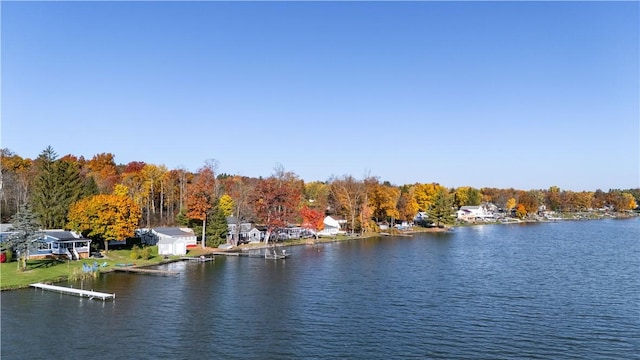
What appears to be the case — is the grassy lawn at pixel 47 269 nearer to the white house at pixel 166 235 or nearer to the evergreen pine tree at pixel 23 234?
the evergreen pine tree at pixel 23 234

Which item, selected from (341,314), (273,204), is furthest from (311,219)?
(341,314)

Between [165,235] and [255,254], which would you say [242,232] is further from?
[165,235]

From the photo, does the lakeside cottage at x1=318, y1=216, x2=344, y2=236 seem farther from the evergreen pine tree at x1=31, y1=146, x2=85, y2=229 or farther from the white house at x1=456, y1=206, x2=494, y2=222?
the white house at x1=456, y1=206, x2=494, y2=222

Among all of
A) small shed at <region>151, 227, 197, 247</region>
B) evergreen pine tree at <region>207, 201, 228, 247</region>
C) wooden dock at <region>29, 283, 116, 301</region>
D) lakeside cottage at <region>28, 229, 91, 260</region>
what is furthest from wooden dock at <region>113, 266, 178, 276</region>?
evergreen pine tree at <region>207, 201, 228, 247</region>

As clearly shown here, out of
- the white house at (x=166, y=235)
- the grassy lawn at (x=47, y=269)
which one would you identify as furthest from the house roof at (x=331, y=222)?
the grassy lawn at (x=47, y=269)

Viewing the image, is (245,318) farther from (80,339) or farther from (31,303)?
(31,303)
